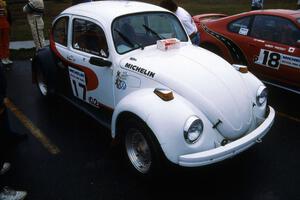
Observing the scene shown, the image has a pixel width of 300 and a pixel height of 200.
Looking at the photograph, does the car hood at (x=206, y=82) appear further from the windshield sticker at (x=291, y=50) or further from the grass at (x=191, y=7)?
the grass at (x=191, y=7)

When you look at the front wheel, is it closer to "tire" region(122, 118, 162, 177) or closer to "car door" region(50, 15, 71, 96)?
"car door" region(50, 15, 71, 96)

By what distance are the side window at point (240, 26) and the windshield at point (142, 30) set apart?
2082 mm

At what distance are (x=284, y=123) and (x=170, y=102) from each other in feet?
8.33

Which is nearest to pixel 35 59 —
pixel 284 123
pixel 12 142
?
pixel 12 142

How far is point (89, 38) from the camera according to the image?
482 cm

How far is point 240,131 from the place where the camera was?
150 inches

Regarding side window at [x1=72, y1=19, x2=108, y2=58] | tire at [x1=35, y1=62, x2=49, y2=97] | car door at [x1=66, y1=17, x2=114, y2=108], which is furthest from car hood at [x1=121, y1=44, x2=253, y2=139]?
tire at [x1=35, y1=62, x2=49, y2=97]

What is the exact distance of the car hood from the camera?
372cm

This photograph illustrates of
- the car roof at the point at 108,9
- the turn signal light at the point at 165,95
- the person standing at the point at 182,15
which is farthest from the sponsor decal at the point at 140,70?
the person standing at the point at 182,15

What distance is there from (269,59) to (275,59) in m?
0.12

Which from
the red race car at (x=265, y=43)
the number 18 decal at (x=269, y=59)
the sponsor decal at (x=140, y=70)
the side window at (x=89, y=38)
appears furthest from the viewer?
the number 18 decal at (x=269, y=59)

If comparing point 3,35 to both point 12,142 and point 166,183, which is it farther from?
point 166,183

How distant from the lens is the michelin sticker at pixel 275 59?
5809mm

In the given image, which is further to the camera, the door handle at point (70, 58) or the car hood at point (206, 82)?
the door handle at point (70, 58)
